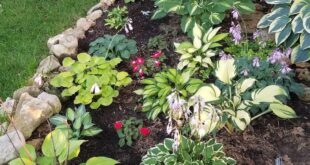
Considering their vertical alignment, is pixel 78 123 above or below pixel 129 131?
above

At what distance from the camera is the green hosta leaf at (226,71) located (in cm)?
332

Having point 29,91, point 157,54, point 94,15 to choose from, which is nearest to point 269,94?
point 157,54

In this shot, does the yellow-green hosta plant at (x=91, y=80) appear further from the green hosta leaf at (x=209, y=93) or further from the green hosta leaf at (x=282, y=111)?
the green hosta leaf at (x=282, y=111)

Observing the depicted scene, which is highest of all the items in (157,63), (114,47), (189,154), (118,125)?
(114,47)

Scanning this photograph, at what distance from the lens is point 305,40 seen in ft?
12.1

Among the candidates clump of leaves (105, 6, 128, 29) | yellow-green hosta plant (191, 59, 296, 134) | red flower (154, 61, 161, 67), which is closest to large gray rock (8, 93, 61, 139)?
red flower (154, 61, 161, 67)

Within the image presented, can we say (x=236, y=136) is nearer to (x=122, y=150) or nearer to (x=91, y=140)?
(x=122, y=150)

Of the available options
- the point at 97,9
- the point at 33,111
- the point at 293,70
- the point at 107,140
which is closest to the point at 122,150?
the point at 107,140

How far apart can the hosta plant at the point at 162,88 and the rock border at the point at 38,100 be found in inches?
28.3

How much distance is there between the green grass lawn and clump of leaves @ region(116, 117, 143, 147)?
137 centimetres

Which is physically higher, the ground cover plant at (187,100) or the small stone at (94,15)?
the small stone at (94,15)

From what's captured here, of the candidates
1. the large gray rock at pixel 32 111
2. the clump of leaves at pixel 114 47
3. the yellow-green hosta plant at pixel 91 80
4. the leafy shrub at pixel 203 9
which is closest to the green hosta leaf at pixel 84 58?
the yellow-green hosta plant at pixel 91 80

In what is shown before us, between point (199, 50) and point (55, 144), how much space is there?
4.84ft

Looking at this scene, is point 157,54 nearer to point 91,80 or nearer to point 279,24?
point 91,80
